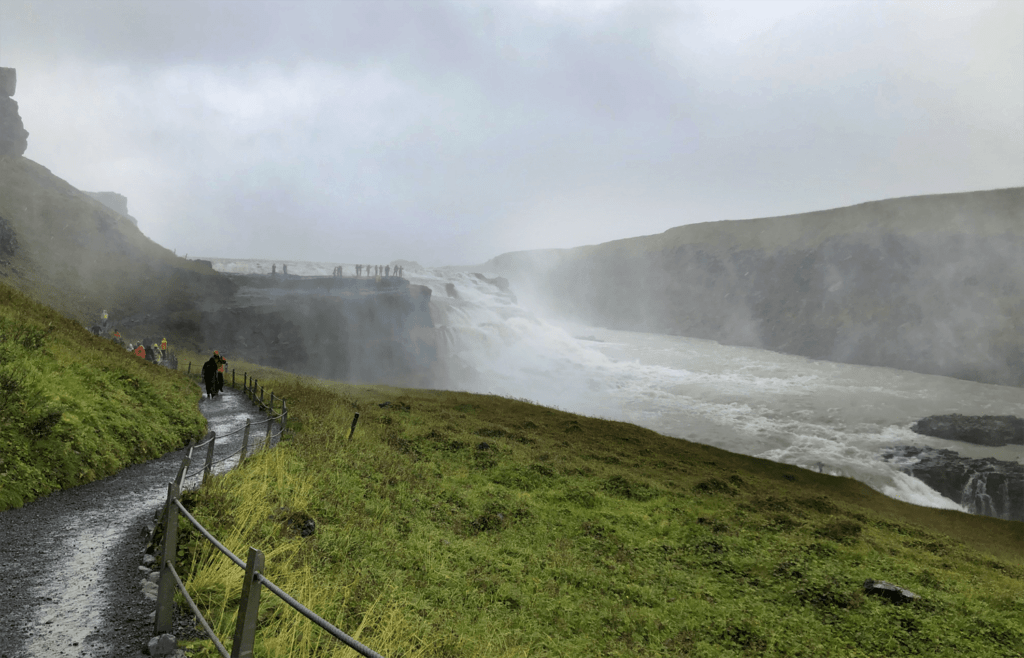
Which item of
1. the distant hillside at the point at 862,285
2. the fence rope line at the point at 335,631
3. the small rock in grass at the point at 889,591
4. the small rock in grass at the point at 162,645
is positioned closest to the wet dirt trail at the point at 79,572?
the small rock in grass at the point at 162,645

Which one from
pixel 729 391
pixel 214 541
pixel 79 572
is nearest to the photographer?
pixel 214 541

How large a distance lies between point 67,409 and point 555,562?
33.2 feet

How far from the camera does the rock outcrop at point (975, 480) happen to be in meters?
34.9

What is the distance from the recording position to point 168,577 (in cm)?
448

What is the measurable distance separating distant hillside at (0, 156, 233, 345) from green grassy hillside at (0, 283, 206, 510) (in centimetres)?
3570

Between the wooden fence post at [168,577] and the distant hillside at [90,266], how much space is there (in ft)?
159

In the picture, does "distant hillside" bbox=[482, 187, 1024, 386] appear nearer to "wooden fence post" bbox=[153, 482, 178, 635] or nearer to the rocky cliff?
the rocky cliff

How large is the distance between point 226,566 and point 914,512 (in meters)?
30.0

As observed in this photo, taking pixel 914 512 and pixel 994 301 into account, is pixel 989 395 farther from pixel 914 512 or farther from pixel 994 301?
pixel 914 512

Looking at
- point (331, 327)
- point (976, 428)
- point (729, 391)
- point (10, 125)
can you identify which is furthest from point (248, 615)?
point (10, 125)

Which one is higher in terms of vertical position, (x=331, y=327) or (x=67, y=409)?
(x=331, y=327)

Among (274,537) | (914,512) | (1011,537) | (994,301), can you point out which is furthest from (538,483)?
(994,301)

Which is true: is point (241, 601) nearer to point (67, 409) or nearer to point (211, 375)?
point (67, 409)


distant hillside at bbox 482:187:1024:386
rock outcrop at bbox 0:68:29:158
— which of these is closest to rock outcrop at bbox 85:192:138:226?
rock outcrop at bbox 0:68:29:158
